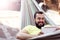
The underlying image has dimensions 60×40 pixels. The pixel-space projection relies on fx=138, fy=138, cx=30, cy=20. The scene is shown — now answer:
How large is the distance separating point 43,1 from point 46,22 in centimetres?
38

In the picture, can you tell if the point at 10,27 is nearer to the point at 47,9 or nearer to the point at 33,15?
the point at 33,15

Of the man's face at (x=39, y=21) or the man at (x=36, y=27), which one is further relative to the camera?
the man's face at (x=39, y=21)

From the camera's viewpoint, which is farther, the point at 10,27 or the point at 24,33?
the point at 10,27

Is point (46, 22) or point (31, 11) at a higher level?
point (31, 11)

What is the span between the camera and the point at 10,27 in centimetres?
199

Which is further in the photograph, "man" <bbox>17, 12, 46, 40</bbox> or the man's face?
the man's face

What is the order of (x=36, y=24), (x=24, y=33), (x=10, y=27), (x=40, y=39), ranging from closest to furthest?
(x=40, y=39) → (x=24, y=33) → (x=36, y=24) → (x=10, y=27)

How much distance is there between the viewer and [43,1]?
2.22m

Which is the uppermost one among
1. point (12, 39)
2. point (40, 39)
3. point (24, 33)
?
point (40, 39)

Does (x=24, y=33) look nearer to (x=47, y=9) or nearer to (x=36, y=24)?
(x=36, y=24)

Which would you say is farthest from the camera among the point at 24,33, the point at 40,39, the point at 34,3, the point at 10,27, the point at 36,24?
the point at 34,3

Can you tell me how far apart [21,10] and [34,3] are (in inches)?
9.9

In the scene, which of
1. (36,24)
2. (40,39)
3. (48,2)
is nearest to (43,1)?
(48,2)

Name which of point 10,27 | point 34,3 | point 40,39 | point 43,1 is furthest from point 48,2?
point 40,39
